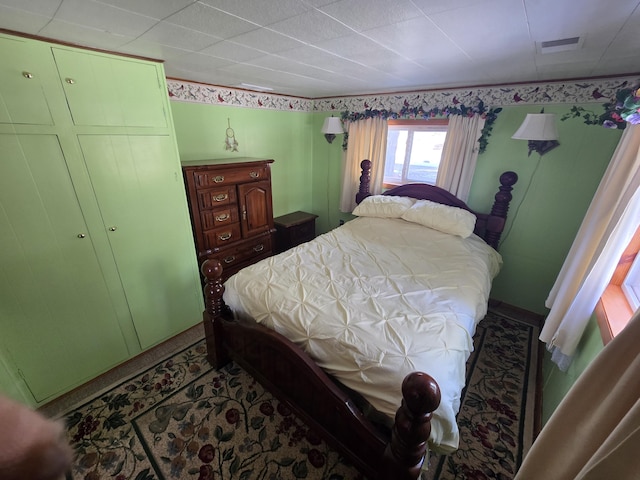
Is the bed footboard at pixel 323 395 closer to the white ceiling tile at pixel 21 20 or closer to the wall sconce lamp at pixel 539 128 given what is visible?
the white ceiling tile at pixel 21 20

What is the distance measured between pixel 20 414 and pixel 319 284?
1521 millimetres

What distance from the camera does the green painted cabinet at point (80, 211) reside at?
1375 millimetres

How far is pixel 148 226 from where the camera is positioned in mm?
Answer: 1932

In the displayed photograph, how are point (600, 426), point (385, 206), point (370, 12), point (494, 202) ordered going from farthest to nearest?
point (385, 206), point (494, 202), point (370, 12), point (600, 426)

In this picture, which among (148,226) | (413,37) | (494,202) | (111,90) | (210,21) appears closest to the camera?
(210,21)

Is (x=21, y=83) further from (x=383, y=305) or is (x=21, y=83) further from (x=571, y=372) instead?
(x=571, y=372)

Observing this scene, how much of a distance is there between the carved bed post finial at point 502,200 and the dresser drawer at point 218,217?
8.32ft

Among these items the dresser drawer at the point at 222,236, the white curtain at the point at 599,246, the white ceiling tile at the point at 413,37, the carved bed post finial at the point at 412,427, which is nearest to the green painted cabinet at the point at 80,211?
the dresser drawer at the point at 222,236

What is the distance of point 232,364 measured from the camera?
203 centimetres

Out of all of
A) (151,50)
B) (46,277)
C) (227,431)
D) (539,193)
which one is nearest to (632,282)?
(539,193)

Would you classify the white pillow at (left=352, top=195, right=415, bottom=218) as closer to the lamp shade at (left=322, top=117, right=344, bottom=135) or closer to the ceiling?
the lamp shade at (left=322, top=117, right=344, bottom=135)

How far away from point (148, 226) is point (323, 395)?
1.67 m

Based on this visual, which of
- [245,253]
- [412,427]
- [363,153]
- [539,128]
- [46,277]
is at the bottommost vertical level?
[245,253]

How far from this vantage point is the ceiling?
98 cm
